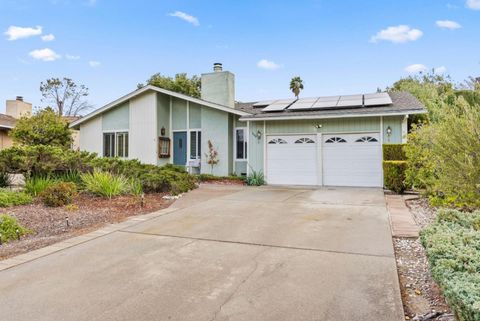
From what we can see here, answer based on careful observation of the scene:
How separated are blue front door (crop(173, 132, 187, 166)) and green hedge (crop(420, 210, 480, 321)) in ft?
41.2

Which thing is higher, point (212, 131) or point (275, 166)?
point (212, 131)

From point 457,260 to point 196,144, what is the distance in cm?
1312

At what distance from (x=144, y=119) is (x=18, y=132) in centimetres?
734

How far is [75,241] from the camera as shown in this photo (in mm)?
5344

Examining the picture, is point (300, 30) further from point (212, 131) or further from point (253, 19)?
point (212, 131)

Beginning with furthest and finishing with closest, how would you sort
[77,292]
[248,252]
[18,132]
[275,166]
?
[18,132]
[275,166]
[248,252]
[77,292]

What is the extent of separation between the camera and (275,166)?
13219mm

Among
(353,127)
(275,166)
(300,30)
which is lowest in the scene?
(275,166)

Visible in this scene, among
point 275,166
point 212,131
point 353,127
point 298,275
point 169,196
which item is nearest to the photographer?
point 298,275

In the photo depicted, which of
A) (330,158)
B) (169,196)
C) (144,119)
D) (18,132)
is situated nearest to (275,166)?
(330,158)

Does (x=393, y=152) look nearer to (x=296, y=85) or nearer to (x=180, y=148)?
(x=180, y=148)

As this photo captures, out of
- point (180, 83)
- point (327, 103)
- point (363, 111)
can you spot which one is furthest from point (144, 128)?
point (180, 83)

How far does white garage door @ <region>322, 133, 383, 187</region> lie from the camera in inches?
462

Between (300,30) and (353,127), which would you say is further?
(300,30)
